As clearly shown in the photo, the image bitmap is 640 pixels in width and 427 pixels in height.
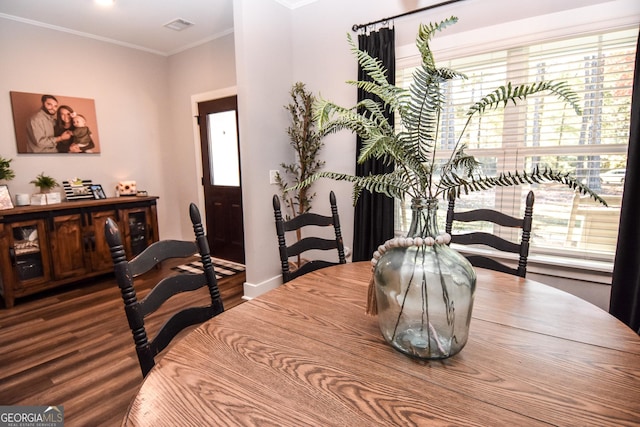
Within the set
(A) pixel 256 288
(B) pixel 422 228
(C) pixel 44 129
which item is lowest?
(A) pixel 256 288

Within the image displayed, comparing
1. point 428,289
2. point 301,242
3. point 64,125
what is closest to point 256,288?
point 301,242

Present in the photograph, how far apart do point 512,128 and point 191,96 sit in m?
3.82

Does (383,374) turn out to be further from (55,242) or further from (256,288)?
(55,242)

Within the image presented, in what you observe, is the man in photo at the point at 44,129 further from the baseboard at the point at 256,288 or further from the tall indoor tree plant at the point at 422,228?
the tall indoor tree plant at the point at 422,228

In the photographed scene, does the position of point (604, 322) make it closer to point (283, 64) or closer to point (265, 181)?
point (265, 181)

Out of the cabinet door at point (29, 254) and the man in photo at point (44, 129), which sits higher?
the man in photo at point (44, 129)

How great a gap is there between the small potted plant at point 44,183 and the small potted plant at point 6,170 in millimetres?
190

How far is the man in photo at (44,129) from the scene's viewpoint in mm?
3443

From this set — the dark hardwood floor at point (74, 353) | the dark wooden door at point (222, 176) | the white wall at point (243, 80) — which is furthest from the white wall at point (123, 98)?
the dark hardwood floor at point (74, 353)

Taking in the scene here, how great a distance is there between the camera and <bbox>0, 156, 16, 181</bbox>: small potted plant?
10.3 feet

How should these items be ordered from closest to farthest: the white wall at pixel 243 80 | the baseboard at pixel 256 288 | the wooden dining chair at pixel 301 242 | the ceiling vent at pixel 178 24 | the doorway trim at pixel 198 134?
the wooden dining chair at pixel 301 242 < the white wall at pixel 243 80 < the baseboard at pixel 256 288 < the ceiling vent at pixel 178 24 < the doorway trim at pixel 198 134

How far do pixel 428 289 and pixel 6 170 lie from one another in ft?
13.6

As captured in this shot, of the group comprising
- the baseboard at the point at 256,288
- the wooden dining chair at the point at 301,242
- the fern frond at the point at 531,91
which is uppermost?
the fern frond at the point at 531,91

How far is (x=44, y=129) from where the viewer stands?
3523 mm
